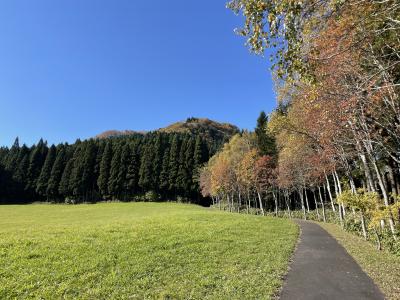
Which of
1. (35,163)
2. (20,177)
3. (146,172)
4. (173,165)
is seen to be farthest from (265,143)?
(20,177)

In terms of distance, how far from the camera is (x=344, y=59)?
1180 centimetres

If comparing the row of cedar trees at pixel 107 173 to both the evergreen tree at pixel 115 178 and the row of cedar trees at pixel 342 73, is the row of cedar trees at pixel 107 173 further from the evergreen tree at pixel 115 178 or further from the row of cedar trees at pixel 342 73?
the row of cedar trees at pixel 342 73

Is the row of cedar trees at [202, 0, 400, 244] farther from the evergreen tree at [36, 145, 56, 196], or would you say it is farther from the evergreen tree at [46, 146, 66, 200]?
the evergreen tree at [36, 145, 56, 196]

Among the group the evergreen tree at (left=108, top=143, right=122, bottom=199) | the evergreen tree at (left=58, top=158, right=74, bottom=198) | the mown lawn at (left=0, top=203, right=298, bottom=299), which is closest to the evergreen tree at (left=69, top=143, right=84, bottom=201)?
the evergreen tree at (left=58, top=158, right=74, bottom=198)

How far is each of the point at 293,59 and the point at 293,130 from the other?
1935 centimetres

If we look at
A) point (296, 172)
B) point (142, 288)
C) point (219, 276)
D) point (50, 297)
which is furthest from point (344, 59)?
point (296, 172)

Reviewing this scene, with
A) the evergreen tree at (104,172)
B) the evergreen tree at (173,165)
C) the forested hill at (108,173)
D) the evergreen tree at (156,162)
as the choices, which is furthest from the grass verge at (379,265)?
the evergreen tree at (104,172)

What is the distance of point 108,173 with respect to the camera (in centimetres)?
8750

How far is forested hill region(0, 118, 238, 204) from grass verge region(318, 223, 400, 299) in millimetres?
64422

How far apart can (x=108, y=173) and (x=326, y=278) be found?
83215 mm

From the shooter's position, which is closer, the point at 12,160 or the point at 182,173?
the point at 182,173

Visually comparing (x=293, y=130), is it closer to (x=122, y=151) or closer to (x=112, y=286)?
(x=112, y=286)

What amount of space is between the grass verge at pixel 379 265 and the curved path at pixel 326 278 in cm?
25

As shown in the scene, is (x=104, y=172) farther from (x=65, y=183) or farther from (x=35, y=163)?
(x=35, y=163)
